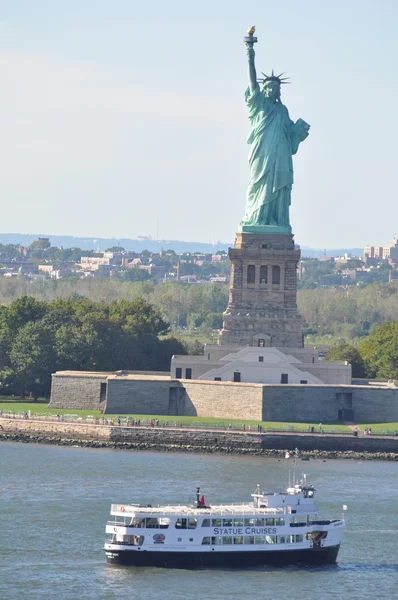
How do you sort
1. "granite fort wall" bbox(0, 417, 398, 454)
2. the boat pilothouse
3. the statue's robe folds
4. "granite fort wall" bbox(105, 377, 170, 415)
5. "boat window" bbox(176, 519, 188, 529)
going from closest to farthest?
the boat pilothouse < "boat window" bbox(176, 519, 188, 529) < "granite fort wall" bbox(0, 417, 398, 454) < "granite fort wall" bbox(105, 377, 170, 415) < the statue's robe folds

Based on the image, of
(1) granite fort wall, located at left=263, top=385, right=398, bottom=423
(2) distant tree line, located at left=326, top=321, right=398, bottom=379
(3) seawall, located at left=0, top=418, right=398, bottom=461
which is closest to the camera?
(3) seawall, located at left=0, top=418, right=398, bottom=461

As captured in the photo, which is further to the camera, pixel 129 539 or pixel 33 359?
pixel 33 359

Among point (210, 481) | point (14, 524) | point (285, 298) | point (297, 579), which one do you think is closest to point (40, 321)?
point (285, 298)

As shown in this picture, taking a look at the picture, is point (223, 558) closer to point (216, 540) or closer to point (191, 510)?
point (216, 540)

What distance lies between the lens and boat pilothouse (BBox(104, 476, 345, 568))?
5712cm

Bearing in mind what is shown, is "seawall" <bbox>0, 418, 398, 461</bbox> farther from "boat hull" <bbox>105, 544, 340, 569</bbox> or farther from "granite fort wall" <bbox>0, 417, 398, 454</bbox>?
"boat hull" <bbox>105, 544, 340, 569</bbox>

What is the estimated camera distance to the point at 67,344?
93250 millimetres

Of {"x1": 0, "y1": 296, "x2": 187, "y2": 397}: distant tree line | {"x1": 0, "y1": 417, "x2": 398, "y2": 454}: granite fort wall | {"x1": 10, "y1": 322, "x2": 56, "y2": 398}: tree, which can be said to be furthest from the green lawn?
{"x1": 0, "y1": 296, "x2": 187, "y2": 397}: distant tree line

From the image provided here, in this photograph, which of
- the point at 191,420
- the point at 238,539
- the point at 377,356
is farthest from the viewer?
the point at 377,356

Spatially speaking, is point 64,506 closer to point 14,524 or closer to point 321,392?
point 14,524

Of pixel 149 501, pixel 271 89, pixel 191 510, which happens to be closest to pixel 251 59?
pixel 271 89

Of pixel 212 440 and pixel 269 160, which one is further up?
pixel 269 160

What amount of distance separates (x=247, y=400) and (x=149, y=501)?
21.3 metres

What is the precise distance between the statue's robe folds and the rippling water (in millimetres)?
17914
